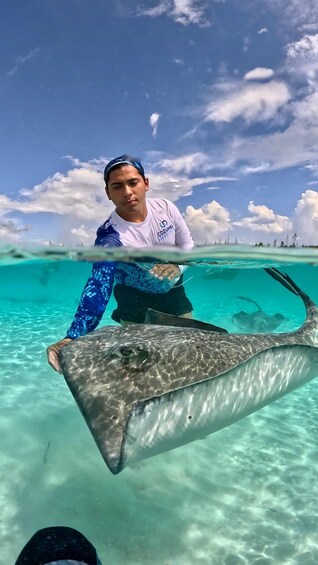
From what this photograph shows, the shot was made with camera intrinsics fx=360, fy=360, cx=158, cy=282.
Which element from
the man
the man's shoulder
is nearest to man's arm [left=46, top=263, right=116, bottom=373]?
the man

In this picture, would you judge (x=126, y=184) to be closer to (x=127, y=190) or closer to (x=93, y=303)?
(x=127, y=190)

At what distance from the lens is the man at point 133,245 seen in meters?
5.29

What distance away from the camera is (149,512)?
4621 millimetres

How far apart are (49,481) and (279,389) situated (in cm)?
362

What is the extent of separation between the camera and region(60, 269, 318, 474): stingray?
2.62m

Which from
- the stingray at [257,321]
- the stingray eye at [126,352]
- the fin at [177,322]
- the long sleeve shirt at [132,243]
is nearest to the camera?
the stingray eye at [126,352]

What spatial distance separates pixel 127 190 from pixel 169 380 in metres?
3.52

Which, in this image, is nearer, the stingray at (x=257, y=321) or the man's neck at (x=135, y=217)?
the man's neck at (x=135, y=217)

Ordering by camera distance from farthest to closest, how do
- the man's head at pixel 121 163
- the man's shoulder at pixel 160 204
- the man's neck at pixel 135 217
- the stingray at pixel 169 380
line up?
the man's shoulder at pixel 160 204 < the man's neck at pixel 135 217 < the man's head at pixel 121 163 < the stingray at pixel 169 380

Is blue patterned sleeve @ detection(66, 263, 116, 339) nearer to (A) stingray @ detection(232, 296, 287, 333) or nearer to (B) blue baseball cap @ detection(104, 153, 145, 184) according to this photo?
(B) blue baseball cap @ detection(104, 153, 145, 184)

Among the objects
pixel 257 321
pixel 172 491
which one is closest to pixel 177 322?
pixel 172 491

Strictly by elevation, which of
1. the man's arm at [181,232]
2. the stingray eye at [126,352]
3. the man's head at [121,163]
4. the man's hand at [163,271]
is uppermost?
the man's head at [121,163]

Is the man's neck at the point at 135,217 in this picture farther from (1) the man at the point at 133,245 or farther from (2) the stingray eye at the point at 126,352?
(2) the stingray eye at the point at 126,352

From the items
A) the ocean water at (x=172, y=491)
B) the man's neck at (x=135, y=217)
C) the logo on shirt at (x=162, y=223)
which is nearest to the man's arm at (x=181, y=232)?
the logo on shirt at (x=162, y=223)
